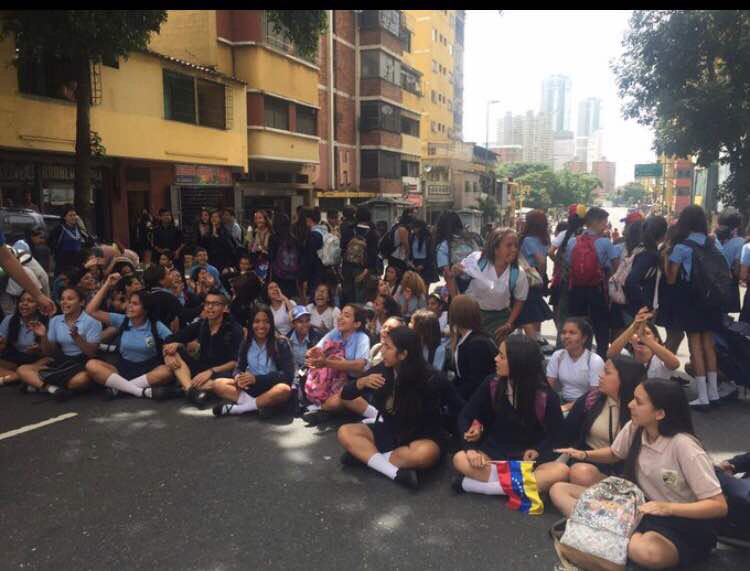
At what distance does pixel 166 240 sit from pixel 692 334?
347 inches

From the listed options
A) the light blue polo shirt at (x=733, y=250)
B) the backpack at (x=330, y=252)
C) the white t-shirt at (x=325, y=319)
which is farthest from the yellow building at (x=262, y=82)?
the light blue polo shirt at (x=733, y=250)

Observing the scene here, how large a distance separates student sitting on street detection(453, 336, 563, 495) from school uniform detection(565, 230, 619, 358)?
281 cm

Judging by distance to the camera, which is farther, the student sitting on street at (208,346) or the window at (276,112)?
the window at (276,112)

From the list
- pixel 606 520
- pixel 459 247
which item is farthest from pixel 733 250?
pixel 606 520

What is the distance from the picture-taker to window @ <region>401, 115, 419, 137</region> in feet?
130

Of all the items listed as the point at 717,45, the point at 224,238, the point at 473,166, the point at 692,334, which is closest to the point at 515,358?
the point at 692,334

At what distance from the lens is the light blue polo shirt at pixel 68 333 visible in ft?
21.8

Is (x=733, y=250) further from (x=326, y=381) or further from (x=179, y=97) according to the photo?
(x=179, y=97)

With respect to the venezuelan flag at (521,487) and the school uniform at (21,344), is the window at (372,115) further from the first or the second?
the venezuelan flag at (521,487)

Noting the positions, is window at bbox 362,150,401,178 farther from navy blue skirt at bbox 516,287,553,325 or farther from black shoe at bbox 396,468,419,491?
black shoe at bbox 396,468,419,491

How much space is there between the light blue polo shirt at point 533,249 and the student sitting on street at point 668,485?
4014 millimetres

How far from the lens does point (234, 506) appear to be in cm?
412

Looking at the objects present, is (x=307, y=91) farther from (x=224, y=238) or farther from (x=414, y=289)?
(x=414, y=289)

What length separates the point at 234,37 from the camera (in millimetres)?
22469
